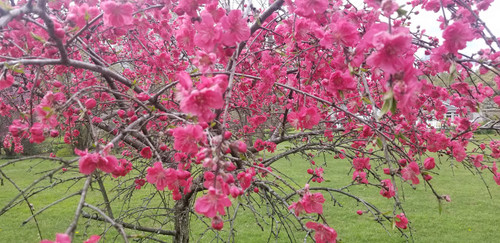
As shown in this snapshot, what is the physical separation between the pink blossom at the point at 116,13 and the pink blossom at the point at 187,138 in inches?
28.0

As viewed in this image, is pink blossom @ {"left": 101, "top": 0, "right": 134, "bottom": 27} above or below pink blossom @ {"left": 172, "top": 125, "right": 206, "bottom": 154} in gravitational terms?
above

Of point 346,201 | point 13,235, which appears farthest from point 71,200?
point 346,201

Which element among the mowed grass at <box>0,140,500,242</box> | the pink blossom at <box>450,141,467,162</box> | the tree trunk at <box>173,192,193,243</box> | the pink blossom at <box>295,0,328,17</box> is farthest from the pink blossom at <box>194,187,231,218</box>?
the mowed grass at <box>0,140,500,242</box>

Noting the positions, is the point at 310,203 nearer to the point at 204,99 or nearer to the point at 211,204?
the point at 211,204

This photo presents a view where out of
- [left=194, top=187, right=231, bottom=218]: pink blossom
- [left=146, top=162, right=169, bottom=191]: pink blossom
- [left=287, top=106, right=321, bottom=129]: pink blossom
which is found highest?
[left=287, top=106, right=321, bottom=129]: pink blossom

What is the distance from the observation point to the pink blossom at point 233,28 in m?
1.28

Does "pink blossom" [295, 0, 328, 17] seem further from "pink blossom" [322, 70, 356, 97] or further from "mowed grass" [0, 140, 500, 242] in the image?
"mowed grass" [0, 140, 500, 242]

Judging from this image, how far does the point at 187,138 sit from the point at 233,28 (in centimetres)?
49

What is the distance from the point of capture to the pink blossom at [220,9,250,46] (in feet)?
4.21

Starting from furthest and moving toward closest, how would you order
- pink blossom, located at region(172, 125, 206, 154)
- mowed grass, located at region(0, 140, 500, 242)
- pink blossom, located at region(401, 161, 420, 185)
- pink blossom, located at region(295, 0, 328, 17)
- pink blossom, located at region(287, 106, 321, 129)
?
mowed grass, located at region(0, 140, 500, 242) → pink blossom, located at region(287, 106, 321, 129) → pink blossom, located at region(295, 0, 328, 17) → pink blossom, located at region(401, 161, 420, 185) → pink blossom, located at region(172, 125, 206, 154)

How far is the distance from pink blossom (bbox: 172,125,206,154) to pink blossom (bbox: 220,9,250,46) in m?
0.41

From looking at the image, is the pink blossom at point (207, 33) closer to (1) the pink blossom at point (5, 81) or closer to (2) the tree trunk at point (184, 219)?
(1) the pink blossom at point (5, 81)

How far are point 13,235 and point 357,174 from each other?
5809 mm

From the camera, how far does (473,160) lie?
2.67 meters
